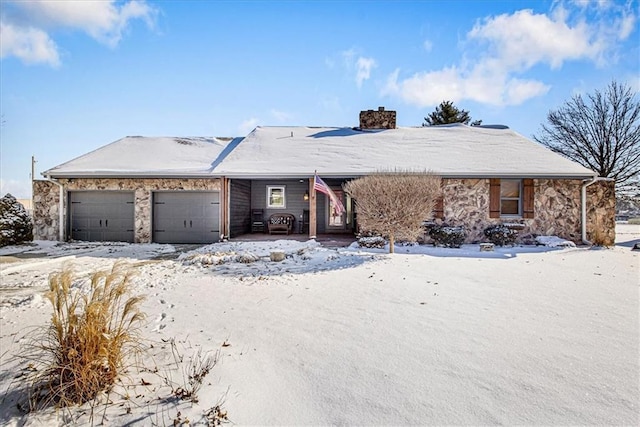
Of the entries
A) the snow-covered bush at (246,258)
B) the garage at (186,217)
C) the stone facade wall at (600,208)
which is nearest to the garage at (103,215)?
the garage at (186,217)

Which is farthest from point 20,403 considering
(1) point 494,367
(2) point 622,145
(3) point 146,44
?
(2) point 622,145

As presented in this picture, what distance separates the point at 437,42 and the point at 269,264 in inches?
344

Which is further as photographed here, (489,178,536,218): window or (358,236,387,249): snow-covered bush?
(489,178,536,218): window

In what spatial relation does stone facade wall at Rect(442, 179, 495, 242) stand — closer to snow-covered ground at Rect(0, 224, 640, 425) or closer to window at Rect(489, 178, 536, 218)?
window at Rect(489, 178, 536, 218)

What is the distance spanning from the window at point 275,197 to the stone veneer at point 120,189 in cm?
356

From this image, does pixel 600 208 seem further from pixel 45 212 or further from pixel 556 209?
pixel 45 212

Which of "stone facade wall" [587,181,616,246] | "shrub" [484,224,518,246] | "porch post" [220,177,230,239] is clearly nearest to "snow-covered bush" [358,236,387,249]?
"shrub" [484,224,518,246]

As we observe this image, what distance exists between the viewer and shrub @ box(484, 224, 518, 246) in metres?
10.8

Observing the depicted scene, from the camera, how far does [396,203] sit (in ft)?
29.3

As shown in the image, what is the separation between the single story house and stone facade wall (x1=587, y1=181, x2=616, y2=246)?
4cm

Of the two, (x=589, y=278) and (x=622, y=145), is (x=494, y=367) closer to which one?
(x=589, y=278)

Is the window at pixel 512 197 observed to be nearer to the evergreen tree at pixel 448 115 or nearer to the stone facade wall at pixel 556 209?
the stone facade wall at pixel 556 209

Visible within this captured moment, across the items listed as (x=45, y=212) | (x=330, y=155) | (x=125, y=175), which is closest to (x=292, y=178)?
(x=330, y=155)

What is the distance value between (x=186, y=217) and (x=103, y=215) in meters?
3.22
